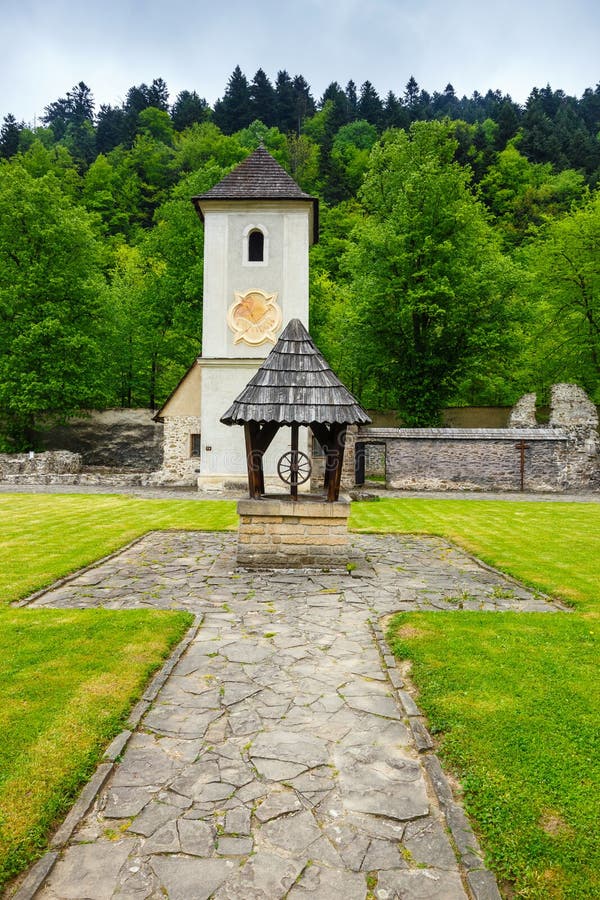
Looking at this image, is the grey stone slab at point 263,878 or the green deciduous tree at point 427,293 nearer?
the grey stone slab at point 263,878

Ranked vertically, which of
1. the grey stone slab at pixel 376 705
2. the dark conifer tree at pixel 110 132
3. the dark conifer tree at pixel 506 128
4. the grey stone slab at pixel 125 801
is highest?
the dark conifer tree at pixel 110 132

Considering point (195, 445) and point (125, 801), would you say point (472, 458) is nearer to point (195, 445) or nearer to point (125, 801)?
point (195, 445)

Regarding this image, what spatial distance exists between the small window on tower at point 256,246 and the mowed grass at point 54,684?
45.2ft

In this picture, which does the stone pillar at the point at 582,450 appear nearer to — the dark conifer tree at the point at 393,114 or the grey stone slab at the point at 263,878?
the grey stone slab at the point at 263,878

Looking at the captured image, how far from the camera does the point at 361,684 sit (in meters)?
4.65

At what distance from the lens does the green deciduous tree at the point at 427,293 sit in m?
24.5

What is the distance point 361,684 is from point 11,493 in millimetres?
17789

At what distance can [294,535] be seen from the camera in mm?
8938

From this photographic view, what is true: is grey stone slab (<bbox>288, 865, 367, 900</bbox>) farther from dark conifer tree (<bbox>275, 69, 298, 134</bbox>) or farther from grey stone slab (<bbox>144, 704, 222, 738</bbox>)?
dark conifer tree (<bbox>275, 69, 298, 134</bbox>)

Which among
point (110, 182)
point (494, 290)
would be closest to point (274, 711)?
point (494, 290)

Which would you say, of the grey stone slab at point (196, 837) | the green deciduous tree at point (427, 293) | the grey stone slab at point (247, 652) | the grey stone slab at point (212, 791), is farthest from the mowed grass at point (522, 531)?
the green deciduous tree at point (427, 293)

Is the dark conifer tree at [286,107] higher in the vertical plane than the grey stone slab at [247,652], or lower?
higher

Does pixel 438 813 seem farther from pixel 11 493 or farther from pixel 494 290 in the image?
pixel 494 290

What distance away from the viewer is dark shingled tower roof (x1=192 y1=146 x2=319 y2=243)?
1947 centimetres
